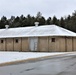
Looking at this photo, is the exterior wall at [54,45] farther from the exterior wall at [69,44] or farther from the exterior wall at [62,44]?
the exterior wall at [69,44]

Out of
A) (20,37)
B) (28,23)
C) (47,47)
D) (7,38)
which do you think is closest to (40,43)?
(47,47)

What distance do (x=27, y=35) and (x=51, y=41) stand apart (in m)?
4.65

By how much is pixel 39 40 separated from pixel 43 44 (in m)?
1.04

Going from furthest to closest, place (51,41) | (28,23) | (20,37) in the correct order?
(28,23), (20,37), (51,41)

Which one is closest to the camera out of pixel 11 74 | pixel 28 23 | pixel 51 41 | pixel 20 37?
pixel 11 74

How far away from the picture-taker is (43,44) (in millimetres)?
46094

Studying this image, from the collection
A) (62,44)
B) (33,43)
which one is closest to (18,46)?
(33,43)

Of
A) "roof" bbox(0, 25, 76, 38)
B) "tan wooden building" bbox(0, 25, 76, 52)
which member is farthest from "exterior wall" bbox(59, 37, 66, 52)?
"roof" bbox(0, 25, 76, 38)

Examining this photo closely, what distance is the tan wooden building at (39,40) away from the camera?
4550 centimetres

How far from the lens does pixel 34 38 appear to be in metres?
47.3

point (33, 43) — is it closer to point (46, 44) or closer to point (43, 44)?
point (43, 44)

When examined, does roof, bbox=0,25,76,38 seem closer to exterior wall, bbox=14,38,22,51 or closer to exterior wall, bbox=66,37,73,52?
exterior wall, bbox=66,37,73,52

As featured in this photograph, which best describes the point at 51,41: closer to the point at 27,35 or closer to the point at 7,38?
the point at 27,35

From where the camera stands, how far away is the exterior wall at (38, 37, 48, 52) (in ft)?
150
